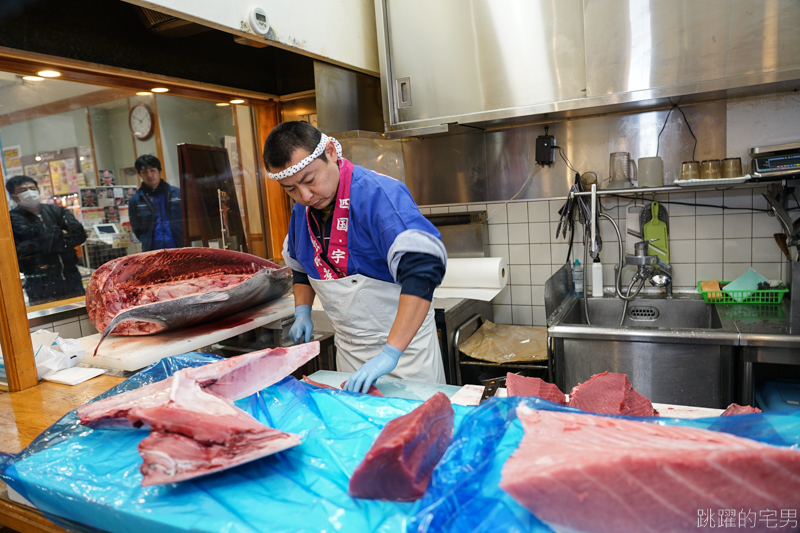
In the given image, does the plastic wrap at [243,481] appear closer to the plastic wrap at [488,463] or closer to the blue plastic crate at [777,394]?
the plastic wrap at [488,463]

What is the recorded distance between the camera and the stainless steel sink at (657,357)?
2658mm

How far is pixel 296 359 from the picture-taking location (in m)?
1.54

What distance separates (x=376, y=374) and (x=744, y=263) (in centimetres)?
279

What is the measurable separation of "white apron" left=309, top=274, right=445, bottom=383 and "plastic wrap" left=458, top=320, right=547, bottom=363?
2.91 feet

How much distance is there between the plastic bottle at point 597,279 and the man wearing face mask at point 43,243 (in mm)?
3463

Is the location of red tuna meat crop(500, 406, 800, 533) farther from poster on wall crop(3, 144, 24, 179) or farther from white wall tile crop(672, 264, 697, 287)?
poster on wall crop(3, 144, 24, 179)

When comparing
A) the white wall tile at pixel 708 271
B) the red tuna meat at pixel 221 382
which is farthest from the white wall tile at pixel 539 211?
the red tuna meat at pixel 221 382

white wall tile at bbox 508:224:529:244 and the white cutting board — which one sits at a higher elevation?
white wall tile at bbox 508:224:529:244

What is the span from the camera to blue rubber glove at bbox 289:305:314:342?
7.81 feet

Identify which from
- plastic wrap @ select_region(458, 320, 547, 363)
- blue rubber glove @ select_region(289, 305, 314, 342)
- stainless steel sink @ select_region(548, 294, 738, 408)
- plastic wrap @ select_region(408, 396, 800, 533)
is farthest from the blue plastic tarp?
plastic wrap @ select_region(458, 320, 547, 363)

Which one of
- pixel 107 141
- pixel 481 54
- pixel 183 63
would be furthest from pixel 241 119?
pixel 481 54

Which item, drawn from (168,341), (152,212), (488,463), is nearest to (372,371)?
(488,463)

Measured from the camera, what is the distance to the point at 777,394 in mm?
2658

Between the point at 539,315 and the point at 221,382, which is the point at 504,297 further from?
the point at 221,382
